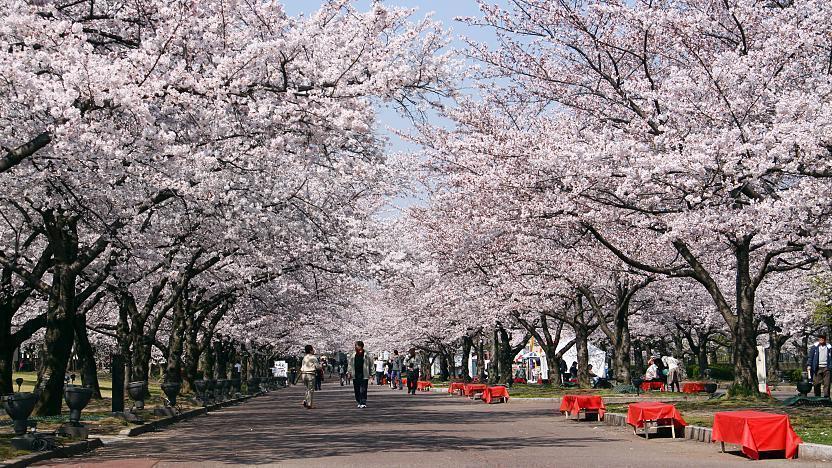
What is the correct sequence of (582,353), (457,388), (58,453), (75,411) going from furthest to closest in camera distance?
(457,388) < (582,353) < (75,411) < (58,453)

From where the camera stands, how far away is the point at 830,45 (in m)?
19.3

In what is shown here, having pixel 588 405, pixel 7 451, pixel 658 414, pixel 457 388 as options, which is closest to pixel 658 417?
pixel 658 414

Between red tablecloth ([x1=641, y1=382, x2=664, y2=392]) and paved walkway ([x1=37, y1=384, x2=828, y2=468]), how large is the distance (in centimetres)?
1770

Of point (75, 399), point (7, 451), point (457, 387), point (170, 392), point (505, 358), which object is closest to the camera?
point (7, 451)

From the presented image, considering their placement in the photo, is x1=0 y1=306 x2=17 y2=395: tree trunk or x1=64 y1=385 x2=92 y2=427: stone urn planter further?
x1=0 y1=306 x2=17 y2=395: tree trunk

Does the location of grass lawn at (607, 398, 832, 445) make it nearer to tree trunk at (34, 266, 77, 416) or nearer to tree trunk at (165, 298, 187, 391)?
tree trunk at (34, 266, 77, 416)

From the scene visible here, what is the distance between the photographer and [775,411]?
68.9 feet

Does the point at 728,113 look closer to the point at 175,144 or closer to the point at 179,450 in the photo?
the point at 175,144

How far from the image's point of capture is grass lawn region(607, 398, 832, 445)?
16172mm

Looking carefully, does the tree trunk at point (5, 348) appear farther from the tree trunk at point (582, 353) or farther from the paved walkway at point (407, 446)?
the tree trunk at point (582, 353)

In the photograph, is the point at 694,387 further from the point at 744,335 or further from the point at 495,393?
the point at 744,335

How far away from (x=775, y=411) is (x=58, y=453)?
45.9ft

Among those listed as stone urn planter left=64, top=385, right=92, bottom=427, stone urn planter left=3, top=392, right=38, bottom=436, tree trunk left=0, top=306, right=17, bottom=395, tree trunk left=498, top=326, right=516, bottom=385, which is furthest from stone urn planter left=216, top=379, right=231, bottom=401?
stone urn planter left=3, top=392, right=38, bottom=436

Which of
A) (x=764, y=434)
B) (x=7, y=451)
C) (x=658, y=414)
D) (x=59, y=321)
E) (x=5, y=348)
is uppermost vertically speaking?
(x=59, y=321)
